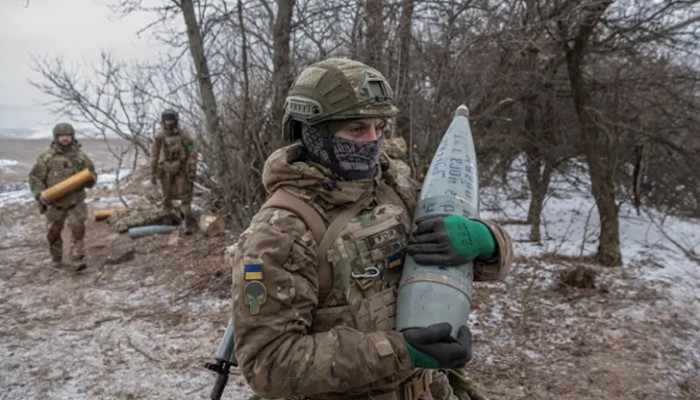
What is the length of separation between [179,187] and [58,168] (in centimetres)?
224

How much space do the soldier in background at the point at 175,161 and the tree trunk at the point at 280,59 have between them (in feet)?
8.75

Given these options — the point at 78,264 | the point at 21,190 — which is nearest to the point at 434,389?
the point at 78,264

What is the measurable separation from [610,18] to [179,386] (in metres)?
7.08

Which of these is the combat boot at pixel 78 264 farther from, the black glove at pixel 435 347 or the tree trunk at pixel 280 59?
the black glove at pixel 435 347

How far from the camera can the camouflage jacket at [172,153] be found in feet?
27.2

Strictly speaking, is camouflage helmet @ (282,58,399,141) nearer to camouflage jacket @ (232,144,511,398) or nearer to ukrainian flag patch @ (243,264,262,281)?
camouflage jacket @ (232,144,511,398)

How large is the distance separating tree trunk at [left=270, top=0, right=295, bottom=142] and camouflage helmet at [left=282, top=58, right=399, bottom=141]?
4.38 metres

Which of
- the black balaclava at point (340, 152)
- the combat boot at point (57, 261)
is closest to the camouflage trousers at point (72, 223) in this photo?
the combat boot at point (57, 261)

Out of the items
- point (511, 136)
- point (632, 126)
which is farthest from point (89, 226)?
point (632, 126)

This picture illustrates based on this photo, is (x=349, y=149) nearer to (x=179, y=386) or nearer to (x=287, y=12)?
(x=179, y=386)

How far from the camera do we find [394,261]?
1719 millimetres

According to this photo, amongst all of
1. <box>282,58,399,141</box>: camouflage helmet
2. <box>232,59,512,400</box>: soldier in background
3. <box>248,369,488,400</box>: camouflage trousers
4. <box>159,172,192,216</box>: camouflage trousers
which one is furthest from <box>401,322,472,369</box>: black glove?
<box>159,172,192,216</box>: camouflage trousers

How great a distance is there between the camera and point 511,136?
28.0ft

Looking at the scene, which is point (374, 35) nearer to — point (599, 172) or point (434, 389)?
point (599, 172)
